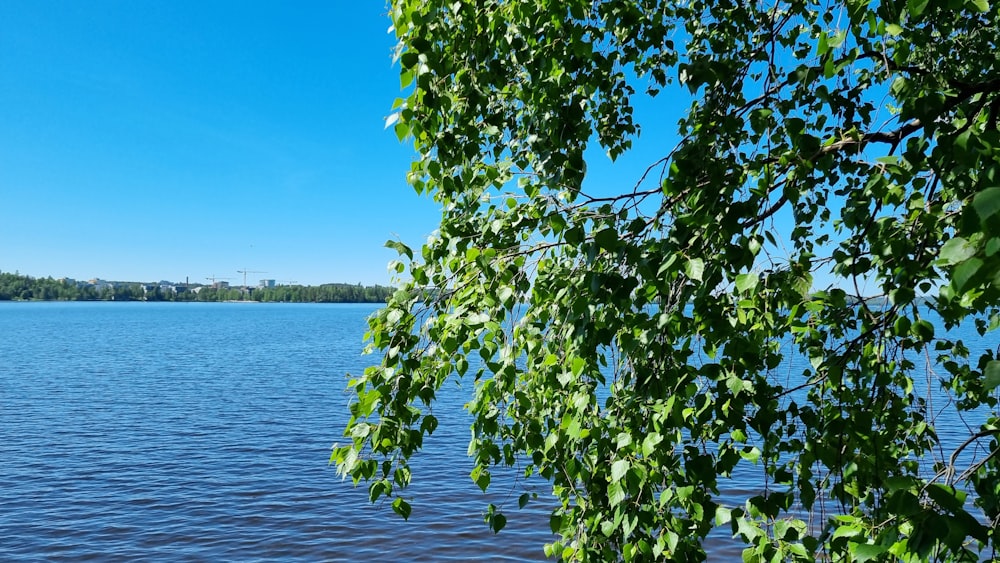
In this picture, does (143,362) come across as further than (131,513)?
Yes

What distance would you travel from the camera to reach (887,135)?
3506 mm

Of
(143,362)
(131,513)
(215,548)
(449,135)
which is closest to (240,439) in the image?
(131,513)

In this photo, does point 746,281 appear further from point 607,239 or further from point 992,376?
point 992,376

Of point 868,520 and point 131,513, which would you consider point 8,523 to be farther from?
point 868,520

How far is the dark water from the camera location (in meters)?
11.6

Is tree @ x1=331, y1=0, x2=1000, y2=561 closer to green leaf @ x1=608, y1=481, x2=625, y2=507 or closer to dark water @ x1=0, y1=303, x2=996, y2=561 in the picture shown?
green leaf @ x1=608, y1=481, x2=625, y2=507

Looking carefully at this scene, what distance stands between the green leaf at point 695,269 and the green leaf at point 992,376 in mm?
959

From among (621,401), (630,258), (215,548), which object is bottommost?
(215,548)

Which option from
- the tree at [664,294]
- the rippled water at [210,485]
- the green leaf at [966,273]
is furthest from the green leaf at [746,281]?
the rippled water at [210,485]

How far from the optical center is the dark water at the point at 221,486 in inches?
458

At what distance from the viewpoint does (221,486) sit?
14.6m

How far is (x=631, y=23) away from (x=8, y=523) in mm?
13790

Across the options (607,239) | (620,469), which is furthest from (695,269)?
(620,469)

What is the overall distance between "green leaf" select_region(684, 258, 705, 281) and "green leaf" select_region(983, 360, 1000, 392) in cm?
96
